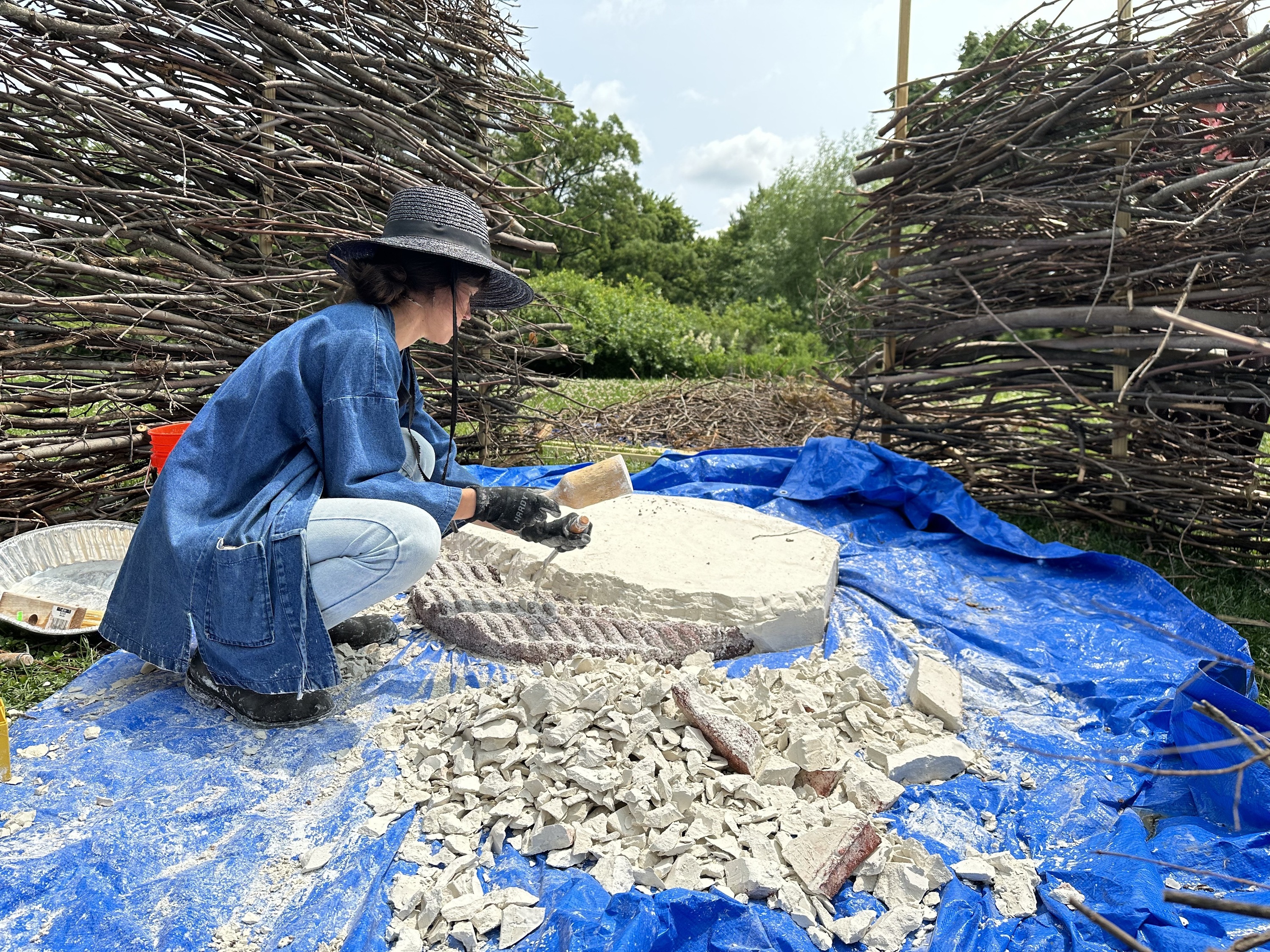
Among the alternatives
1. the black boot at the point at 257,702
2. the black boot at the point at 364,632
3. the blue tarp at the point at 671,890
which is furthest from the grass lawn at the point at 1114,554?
the black boot at the point at 364,632

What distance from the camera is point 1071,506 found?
419 centimetres

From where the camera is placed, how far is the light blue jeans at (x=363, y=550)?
211 centimetres

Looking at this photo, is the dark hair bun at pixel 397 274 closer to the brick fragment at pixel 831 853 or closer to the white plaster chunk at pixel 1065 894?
the brick fragment at pixel 831 853

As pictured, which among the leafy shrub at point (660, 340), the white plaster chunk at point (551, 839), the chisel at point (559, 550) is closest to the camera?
the white plaster chunk at point (551, 839)

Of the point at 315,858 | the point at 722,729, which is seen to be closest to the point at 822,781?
the point at 722,729

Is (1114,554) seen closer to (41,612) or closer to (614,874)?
(614,874)

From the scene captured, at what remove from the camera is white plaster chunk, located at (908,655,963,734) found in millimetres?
2305

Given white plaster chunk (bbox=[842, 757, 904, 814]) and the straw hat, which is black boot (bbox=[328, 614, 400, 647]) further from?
white plaster chunk (bbox=[842, 757, 904, 814])

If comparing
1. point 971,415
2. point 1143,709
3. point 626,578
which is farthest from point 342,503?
point 971,415

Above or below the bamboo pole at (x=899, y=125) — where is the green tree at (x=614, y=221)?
above

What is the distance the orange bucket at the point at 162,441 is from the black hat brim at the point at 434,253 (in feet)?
3.26

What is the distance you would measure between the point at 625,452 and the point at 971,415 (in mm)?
2257

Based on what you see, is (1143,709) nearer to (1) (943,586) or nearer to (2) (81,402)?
(1) (943,586)

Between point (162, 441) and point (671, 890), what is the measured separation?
238 cm
